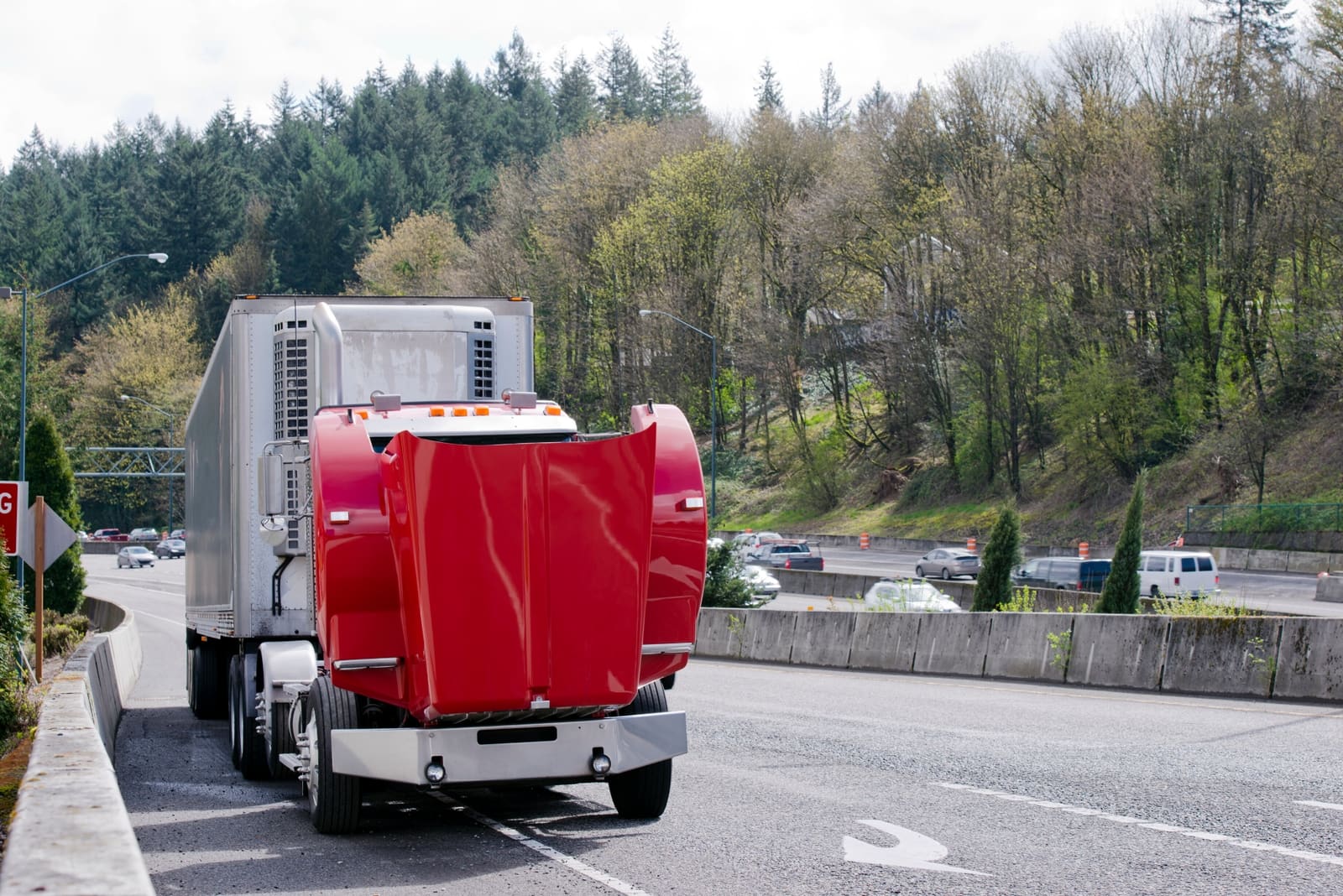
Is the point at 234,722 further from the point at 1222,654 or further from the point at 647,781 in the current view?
the point at 1222,654

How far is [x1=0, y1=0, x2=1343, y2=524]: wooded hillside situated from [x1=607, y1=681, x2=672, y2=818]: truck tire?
143ft

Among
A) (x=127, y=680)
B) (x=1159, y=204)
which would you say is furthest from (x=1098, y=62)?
(x=127, y=680)

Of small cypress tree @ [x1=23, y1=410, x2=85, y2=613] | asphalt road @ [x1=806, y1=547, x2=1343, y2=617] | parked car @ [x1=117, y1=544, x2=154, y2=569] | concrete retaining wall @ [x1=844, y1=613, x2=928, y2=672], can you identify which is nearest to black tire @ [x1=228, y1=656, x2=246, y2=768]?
concrete retaining wall @ [x1=844, y1=613, x2=928, y2=672]

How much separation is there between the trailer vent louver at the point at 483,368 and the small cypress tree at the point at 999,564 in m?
17.8

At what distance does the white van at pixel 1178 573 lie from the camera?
4188cm

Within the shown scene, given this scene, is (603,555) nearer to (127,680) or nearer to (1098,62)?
(127,680)

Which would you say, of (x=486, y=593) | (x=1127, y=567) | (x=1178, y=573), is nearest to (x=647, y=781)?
(x=486, y=593)

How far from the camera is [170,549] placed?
93.9 metres

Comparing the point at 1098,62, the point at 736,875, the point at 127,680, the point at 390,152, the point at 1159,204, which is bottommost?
the point at 127,680

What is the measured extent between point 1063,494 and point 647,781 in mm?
51941

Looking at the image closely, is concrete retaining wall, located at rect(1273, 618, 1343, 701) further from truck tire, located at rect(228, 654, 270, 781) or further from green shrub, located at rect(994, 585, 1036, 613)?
truck tire, located at rect(228, 654, 270, 781)

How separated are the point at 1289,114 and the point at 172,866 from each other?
163 ft

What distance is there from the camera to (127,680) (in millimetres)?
23391

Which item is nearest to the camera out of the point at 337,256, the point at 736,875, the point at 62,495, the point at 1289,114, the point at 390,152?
the point at 736,875
